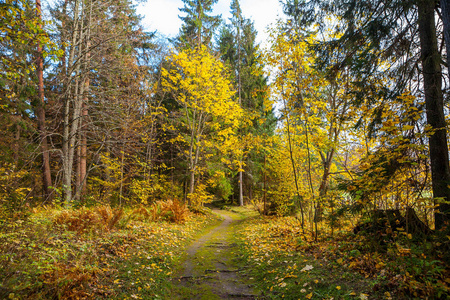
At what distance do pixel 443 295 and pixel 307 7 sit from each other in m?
5.31

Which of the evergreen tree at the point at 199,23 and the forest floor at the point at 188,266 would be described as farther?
the evergreen tree at the point at 199,23

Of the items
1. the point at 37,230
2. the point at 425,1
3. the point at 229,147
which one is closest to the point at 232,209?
the point at 229,147

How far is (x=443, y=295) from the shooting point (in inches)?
94.2

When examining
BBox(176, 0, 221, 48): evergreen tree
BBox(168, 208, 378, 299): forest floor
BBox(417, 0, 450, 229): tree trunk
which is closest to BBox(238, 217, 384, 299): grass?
BBox(168, 208, 378, 299): forest floor

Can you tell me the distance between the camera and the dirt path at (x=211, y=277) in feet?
12.4

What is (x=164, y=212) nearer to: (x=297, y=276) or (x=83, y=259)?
(x=83, y=259)

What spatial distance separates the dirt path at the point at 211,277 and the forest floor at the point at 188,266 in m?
0.02

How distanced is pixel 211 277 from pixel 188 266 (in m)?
0.82

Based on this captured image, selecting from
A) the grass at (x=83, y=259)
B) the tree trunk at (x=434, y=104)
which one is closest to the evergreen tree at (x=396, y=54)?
the tree trunk at (x=434, y=104)

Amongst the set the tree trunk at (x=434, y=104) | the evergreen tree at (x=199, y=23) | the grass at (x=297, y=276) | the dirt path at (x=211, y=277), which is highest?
the evergreen tree at (x=199, y=23)

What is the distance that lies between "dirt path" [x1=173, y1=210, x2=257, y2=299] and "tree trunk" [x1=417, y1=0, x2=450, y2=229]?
3321 mm

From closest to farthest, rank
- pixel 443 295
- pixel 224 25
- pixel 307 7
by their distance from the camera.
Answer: pixel 443 295 → pixel 307 7 → pixel 224 25

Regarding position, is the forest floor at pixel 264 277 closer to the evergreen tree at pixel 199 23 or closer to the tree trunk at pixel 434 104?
the tree trunk at pixel 434 104

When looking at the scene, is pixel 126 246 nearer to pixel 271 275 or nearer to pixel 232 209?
pixel 271 275
